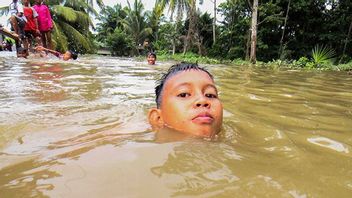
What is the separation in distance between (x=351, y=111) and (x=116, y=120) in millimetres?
2391

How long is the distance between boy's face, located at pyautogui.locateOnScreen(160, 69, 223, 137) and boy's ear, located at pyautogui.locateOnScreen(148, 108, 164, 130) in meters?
0.04

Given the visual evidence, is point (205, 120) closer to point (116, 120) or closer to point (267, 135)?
point (267, 135)

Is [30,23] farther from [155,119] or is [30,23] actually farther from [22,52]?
[155,119]

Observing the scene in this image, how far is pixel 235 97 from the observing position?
4324 millimetres

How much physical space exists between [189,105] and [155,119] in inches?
16.2

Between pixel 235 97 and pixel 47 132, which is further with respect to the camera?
pixel 235 97

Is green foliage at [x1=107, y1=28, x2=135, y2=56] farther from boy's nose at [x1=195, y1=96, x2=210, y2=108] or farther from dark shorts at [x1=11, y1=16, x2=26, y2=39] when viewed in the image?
boy's nose at [x1=195, y1=96, x2=210, y2=108]

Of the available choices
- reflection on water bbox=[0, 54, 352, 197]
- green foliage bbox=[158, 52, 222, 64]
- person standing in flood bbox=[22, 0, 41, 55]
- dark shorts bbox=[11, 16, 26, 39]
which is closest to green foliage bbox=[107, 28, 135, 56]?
green foliage bbox=[158, 52, 222, 64]

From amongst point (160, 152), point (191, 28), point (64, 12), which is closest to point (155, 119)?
point (160, 152)

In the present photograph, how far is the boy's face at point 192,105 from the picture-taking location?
7.55ft

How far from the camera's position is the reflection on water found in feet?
4.74

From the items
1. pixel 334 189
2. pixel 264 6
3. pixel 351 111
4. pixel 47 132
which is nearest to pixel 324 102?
pixel 351 111

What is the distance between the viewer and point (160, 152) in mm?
1920

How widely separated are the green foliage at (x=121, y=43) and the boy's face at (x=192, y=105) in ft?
100
